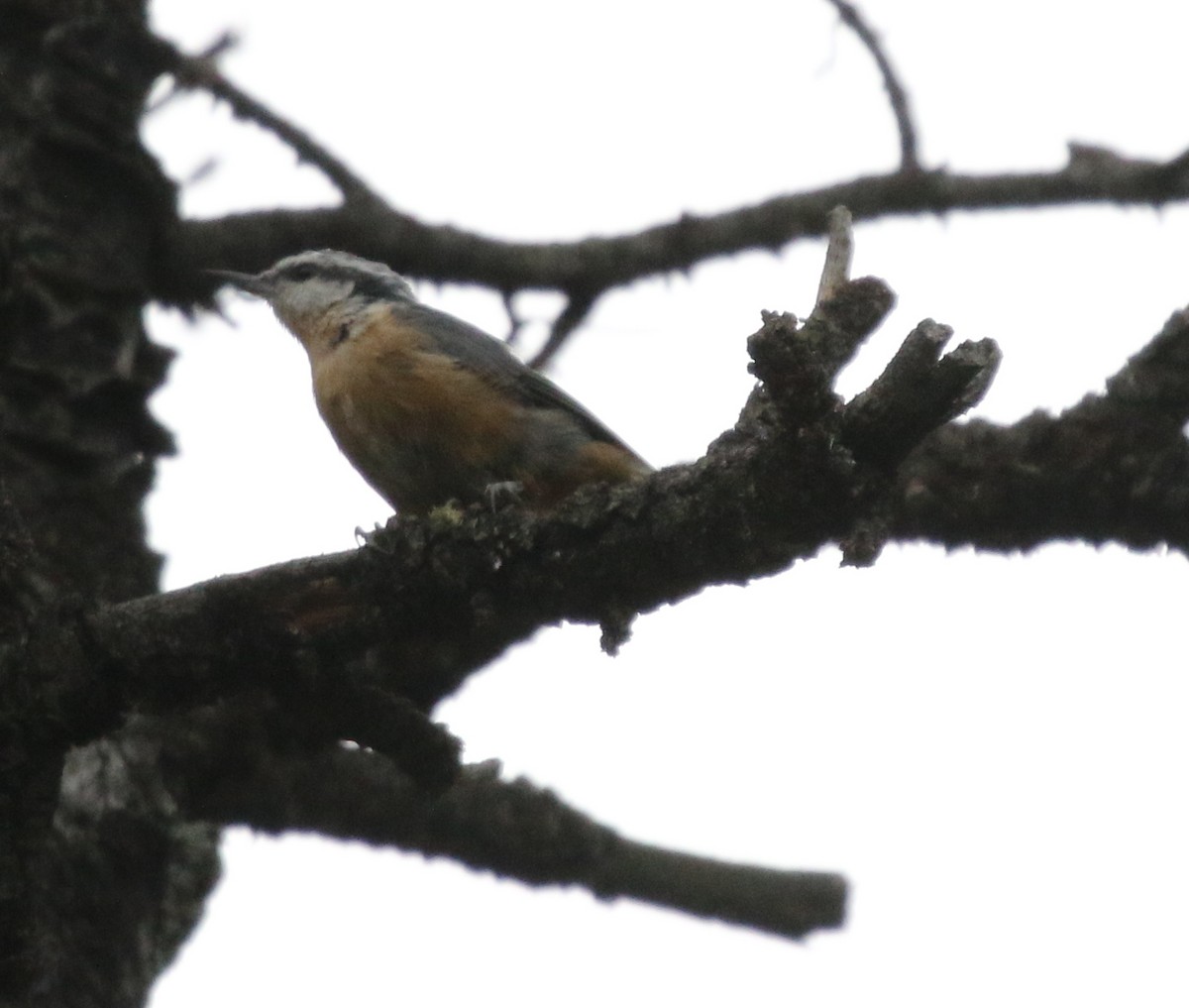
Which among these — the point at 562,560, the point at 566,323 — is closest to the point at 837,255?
the point at 562,560

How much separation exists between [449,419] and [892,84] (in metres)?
1.53

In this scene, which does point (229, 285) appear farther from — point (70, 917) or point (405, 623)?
point (405, 623)

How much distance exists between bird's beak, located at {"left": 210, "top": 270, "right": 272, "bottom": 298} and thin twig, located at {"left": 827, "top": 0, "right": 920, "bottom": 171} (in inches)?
72.3

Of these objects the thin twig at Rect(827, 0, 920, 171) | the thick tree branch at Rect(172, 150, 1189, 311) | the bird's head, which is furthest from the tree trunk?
the thin twig at Rect(827, 0, 920, 171)

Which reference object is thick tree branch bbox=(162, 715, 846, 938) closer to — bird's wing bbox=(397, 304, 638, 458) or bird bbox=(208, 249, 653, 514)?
bird bbox=(208, 249, 653, 514)

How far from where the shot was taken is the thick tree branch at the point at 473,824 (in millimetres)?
3943

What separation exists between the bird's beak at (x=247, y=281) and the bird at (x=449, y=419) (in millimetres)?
22

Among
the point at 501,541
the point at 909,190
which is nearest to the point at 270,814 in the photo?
the point at 501,541

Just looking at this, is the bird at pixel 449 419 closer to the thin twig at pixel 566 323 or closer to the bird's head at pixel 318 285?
the thin twig at pixel 566 323

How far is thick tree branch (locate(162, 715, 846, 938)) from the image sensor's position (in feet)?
12.9

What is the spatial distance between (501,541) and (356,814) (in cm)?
145

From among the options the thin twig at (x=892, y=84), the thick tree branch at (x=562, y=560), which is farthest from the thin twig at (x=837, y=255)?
the thin twig at (x=892, y=84)

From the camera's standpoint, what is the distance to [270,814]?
403 centimetres

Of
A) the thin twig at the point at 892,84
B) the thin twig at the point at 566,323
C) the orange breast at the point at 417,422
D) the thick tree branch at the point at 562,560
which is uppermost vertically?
the thin twig at the point at 892,84
